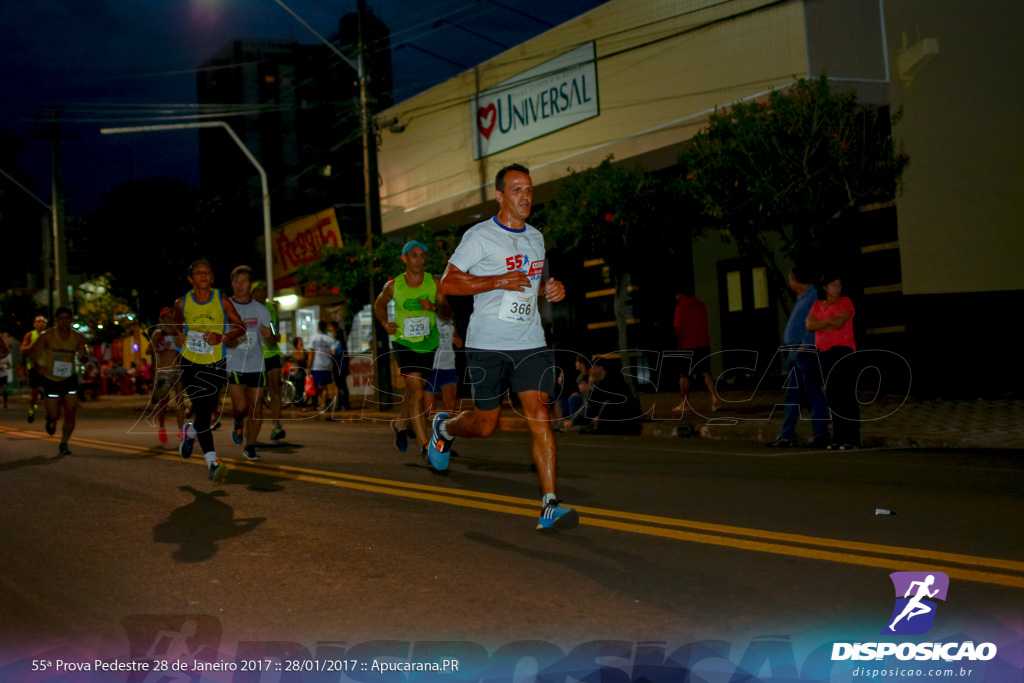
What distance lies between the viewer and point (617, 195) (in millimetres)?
15070

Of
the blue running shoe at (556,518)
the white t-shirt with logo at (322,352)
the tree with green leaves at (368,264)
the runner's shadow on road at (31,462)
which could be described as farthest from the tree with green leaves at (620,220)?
the blue running shoe at (556,518)

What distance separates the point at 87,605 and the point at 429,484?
357 centimetres

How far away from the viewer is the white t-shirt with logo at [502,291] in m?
5.86

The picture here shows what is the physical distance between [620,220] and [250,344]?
22.1ft

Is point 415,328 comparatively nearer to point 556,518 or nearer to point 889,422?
point 556,518

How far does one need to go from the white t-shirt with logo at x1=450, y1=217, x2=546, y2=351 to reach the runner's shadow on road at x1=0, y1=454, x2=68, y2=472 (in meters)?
6.69

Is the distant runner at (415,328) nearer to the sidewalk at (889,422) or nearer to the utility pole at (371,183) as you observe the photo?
the sidewalk at (889,422)

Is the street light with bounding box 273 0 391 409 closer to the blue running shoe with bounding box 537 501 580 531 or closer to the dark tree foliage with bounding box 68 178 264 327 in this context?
the blue running shoe with bounding box 537 501 580 531

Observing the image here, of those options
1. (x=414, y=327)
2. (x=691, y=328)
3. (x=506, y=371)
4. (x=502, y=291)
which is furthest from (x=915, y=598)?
(x=691, y=328)

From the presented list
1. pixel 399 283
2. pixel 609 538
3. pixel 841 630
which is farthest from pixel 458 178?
pixel 841 630

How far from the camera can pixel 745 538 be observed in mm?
5199

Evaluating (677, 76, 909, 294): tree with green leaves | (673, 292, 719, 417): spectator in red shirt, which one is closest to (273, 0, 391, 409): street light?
(673, 292, 719, 417): spectator in red shirt

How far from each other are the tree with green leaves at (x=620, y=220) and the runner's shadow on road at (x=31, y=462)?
7971 mm

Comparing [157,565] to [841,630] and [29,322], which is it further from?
[29,322]
